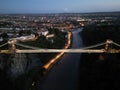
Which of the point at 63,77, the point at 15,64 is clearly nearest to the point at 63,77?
the point at 63,77

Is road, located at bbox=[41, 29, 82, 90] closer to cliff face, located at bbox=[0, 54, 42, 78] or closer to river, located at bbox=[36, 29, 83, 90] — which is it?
river, located at bbox=[36, 29, 83, 90]

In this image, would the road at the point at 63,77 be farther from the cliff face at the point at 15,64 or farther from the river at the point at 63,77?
the cliff face at the point at 15,64

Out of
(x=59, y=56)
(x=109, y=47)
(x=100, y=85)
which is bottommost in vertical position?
(x=59, y=56)

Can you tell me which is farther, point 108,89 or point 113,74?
point 113,74

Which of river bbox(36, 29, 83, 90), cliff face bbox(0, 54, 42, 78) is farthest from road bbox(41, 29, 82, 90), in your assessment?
cliff face bbox(0, 54, 42, 78)

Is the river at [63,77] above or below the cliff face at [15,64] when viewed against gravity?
below

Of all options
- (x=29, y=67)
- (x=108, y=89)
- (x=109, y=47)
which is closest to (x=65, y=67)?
(x=29, y=67)

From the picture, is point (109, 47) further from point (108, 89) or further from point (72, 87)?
point (108, 89)

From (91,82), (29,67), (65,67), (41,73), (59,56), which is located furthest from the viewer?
(59,56)

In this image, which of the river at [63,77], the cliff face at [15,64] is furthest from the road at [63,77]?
the cliff face at [15,64]

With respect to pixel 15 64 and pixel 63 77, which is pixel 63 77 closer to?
pixel 63 77

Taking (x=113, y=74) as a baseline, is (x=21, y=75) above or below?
below
